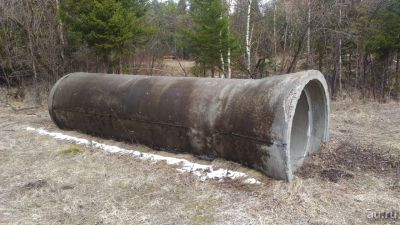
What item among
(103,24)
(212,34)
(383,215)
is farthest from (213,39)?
(383,215)

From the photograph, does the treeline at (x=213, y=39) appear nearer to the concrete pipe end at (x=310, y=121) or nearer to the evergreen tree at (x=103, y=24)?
the evergreen tree at (x=103, y=24)

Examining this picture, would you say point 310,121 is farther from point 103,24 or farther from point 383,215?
point 103,24

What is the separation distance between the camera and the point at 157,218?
3988mm

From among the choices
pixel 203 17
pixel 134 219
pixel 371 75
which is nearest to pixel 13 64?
pixel 203 17

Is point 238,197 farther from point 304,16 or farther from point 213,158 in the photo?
point 304,16

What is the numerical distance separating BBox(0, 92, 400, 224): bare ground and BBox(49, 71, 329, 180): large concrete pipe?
260 millimetres

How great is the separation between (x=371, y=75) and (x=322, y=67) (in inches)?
127

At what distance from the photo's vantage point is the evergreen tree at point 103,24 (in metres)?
13.0

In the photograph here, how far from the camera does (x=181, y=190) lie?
4.70 m

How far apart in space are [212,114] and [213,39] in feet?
38.1

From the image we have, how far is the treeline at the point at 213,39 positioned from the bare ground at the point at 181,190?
777cm

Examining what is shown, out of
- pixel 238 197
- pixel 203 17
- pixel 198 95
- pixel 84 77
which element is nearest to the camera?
pixel 238 197

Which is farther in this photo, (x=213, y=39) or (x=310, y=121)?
(x=213, y=39)

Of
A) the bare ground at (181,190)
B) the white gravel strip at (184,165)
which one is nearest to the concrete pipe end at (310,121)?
the bare ground at (181,190)
